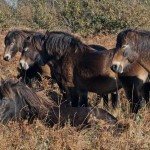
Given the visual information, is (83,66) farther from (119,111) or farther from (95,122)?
(95,122)

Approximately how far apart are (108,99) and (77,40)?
1.31 meters

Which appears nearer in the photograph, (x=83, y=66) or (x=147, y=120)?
(x=147, y=120)

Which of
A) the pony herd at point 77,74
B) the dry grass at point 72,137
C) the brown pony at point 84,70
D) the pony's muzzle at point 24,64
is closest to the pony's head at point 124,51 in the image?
the pony herd at point 77,74

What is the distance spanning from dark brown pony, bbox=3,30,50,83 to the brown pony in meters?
1.09

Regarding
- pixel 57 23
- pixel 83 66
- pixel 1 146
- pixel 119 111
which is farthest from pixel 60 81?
pixel 57 23

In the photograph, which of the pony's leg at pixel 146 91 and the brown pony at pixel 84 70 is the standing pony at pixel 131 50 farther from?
the pony's leg at pixel 146 91

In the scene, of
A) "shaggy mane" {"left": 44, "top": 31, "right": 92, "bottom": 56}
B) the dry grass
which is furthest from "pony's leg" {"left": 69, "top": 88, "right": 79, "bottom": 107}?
the dry grass

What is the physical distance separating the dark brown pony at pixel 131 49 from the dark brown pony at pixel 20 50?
3029 millimetres

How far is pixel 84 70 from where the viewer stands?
24.3 ft

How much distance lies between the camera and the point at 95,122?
16.1 feet

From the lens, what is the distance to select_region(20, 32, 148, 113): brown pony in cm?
681

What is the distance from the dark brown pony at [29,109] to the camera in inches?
202

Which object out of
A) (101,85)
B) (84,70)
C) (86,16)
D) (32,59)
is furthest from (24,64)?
(86,16)

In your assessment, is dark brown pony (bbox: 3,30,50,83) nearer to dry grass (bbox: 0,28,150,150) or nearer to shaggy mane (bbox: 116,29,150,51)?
shaggy mane (bbox: 116,29,150,51)
